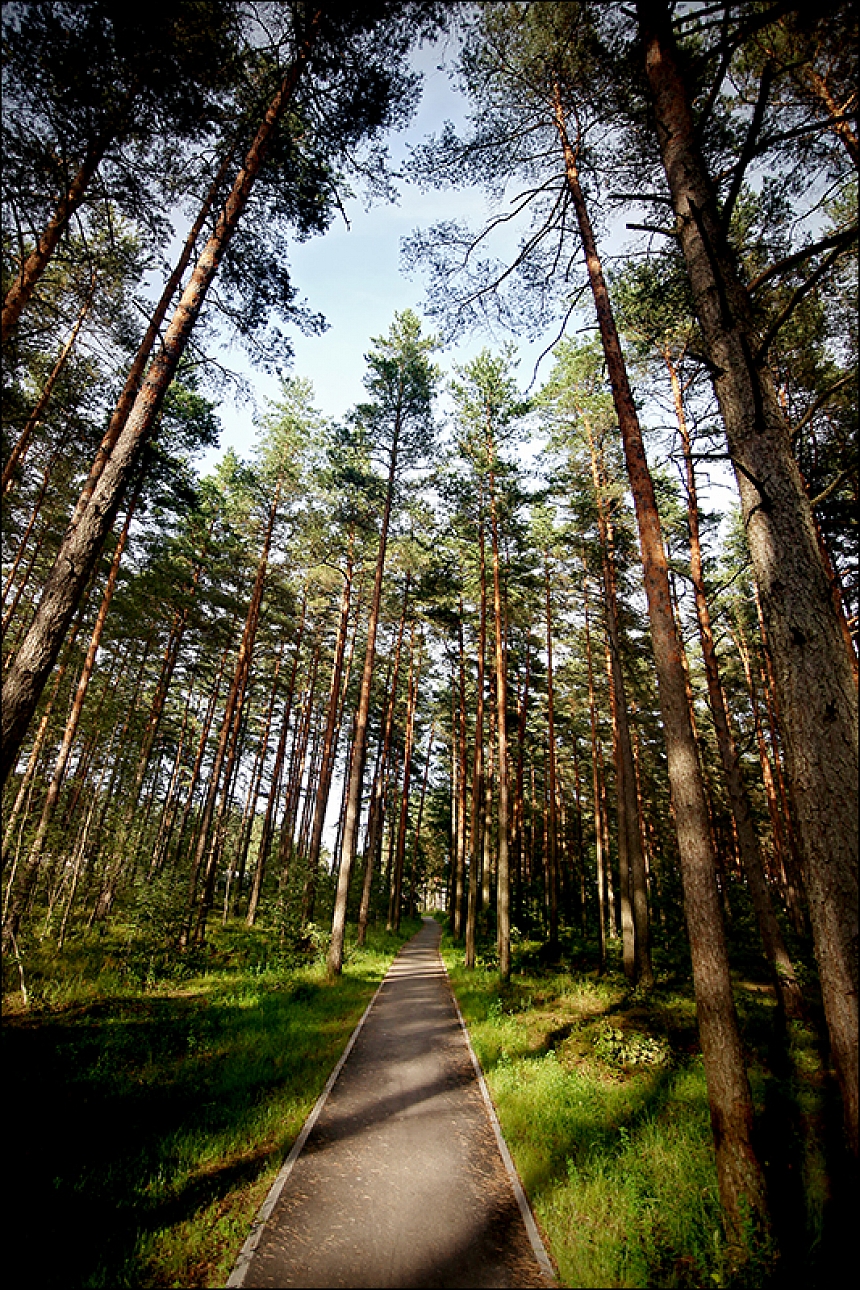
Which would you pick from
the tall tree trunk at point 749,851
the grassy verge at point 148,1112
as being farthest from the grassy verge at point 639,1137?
the grassy verge at point 148,1112

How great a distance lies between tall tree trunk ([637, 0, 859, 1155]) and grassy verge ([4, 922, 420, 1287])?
4.65 metres

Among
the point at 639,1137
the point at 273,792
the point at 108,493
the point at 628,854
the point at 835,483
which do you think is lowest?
the point at 639,1137

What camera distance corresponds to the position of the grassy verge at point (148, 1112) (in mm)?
3594

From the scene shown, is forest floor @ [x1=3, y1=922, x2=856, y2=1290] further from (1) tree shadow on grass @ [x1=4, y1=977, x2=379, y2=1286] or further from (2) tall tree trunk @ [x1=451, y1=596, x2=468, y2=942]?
(2) tall tree trunk @ [x1=451, y1=596, x2=468, y2=942]

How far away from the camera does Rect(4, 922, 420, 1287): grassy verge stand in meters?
3.59

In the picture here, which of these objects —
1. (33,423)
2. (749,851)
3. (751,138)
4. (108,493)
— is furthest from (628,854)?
(33,423)

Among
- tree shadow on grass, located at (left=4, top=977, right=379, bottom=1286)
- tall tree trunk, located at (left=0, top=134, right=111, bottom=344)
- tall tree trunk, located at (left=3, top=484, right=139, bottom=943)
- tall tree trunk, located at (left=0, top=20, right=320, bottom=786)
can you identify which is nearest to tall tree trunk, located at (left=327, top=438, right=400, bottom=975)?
tree shadow on grass, located at (left=4, top=977, right=379, bottom=1286)

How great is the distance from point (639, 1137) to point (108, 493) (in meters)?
9.36

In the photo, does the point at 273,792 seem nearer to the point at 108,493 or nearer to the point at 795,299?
the point at 108,493

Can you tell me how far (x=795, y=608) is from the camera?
374cm

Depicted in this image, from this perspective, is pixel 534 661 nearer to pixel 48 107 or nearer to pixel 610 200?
pixel 610 200

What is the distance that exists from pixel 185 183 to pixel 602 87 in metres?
6.40

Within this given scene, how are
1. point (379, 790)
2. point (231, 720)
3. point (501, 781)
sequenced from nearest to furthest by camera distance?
point (501, 781)
point (231, 720)
point (379, 790)

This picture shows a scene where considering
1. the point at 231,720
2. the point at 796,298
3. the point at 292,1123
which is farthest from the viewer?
the point at 231,720
